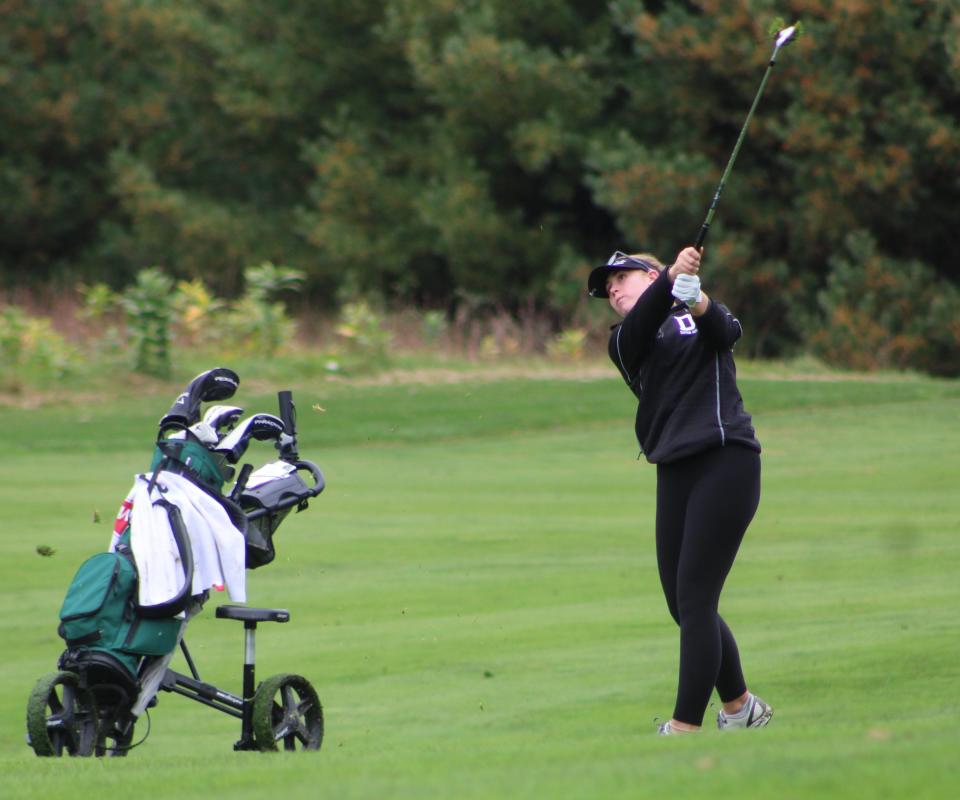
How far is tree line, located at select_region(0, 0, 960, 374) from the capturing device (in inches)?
1225

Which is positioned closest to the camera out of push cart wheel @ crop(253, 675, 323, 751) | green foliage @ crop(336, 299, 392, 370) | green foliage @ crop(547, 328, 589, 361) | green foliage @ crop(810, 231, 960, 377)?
push cart wheel @ crop(253, 675, 323, 751)

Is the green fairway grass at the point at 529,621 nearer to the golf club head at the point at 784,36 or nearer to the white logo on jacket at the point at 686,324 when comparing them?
the white logo on jacket at the point at 686,324

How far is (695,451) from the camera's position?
591cm

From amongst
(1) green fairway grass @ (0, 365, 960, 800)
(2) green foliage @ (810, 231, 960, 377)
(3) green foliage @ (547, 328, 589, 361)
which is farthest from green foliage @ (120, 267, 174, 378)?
(2) green foliage @ (810, 231, 960, 377)

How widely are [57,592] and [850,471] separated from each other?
8078mm

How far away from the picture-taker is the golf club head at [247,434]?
21.4 ft

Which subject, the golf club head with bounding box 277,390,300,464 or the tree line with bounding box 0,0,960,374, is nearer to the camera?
the golf club head with bounding box 277,390,300,464

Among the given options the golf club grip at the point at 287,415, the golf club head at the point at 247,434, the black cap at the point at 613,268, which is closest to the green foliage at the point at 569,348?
the golf club grip at the point at 287,415

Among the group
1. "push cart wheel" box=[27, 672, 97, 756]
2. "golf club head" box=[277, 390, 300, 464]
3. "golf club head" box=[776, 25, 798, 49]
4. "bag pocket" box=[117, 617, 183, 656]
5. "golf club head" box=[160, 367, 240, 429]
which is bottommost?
"push cart wheel" box=[27, 672, 97, 756]

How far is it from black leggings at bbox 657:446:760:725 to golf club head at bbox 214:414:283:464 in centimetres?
150

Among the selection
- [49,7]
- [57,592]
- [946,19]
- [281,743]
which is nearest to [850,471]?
[57,592]

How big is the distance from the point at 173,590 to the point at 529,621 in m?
3.66

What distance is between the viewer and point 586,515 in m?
13.8

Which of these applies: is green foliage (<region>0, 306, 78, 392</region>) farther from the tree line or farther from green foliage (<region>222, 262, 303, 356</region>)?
the tree line
